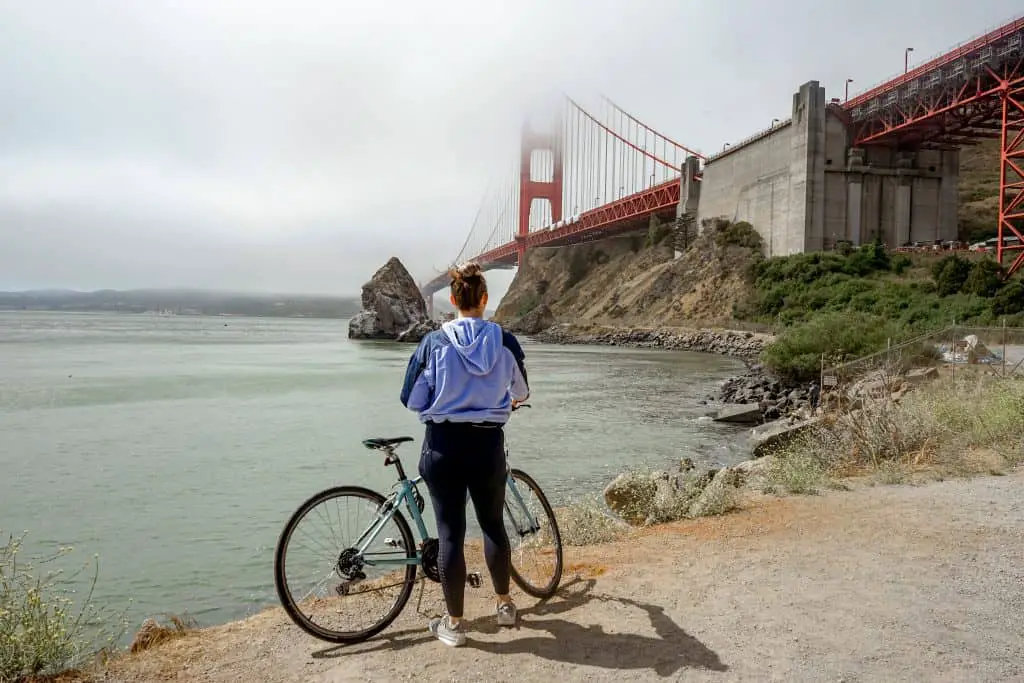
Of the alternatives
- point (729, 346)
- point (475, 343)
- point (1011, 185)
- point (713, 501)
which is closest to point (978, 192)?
point (1011, 185)

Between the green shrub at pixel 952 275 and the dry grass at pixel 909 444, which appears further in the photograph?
the green shrub at pixel 952 275

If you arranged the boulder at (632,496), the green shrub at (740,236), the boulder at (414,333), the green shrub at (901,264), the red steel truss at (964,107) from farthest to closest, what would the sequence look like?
the boulder at (414,333) < the green shrub at (740,236) < the green shrub at (901,264) < the red steel truss at (964,107) < the boulder at (632,496)

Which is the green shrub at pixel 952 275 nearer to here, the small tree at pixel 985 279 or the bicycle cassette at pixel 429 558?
the small tree at pixel 985 279

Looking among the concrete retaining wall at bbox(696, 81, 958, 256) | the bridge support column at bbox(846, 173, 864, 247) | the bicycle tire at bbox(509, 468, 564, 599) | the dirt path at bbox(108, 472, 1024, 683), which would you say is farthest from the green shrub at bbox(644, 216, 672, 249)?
the bicycle tire at bbox(509, 468, 564, 599)

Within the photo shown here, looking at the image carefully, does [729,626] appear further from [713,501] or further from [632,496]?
[632,496]

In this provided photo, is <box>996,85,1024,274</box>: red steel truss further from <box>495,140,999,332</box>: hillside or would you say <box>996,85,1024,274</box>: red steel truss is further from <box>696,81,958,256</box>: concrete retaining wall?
<box>696,81,958,256</box>: concrete retaining wall

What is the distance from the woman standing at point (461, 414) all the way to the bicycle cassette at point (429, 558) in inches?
11.2

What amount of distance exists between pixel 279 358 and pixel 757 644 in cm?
3685

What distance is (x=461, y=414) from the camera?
3.06m

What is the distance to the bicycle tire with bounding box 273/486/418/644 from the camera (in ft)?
10.9

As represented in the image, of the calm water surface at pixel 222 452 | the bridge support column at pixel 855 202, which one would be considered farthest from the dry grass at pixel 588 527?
the bridge support column at pixel 855 202

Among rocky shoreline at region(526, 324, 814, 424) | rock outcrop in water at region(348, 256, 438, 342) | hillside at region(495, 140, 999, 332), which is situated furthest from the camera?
rock outcrop in water at region(348, 256, 438, 342)

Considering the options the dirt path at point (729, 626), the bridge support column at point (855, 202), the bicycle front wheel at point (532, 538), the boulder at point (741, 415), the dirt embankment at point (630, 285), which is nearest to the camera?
the dirt path at point (729, 626)

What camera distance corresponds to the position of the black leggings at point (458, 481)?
3.08m
